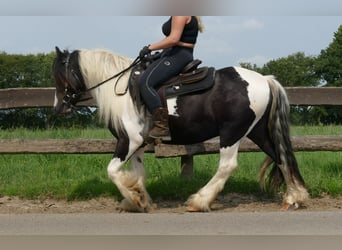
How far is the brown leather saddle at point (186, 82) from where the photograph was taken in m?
6.20

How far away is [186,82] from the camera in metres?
6.21

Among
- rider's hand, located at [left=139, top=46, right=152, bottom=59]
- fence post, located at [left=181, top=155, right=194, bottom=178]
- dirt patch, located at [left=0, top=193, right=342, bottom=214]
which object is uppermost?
rider's hand, located at [left=139, top=46, right=152, bottom=59]

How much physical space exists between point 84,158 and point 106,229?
3.93 metres

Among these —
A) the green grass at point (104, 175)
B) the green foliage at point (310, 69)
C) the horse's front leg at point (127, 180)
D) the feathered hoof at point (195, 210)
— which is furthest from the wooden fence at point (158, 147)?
the green foliage at point (310, 69)

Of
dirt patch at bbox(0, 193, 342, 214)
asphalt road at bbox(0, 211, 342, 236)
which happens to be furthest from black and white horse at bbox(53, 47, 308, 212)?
asphalt road at bbox(0, 211, 342, 236)

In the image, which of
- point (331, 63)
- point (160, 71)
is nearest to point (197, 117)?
point (160, 71)

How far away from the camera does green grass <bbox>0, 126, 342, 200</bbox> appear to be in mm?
6922

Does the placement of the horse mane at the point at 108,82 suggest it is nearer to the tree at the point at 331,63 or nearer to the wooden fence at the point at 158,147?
the wooden fence at the point at 158,147

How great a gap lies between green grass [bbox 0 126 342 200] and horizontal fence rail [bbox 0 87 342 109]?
1.11 m

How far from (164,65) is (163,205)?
6.08 feet

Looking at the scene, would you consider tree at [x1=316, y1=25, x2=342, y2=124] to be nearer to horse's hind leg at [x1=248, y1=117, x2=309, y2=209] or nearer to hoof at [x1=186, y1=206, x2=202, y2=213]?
horse's hind leg at [x1=248, y1=117, x2=309, y2=209]

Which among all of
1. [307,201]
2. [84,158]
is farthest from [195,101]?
[84,158]

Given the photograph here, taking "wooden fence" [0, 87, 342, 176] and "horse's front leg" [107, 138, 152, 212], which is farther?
"wooden fence" [0, 87, 342, 176]

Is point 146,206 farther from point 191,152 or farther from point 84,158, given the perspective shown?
point 84,158
